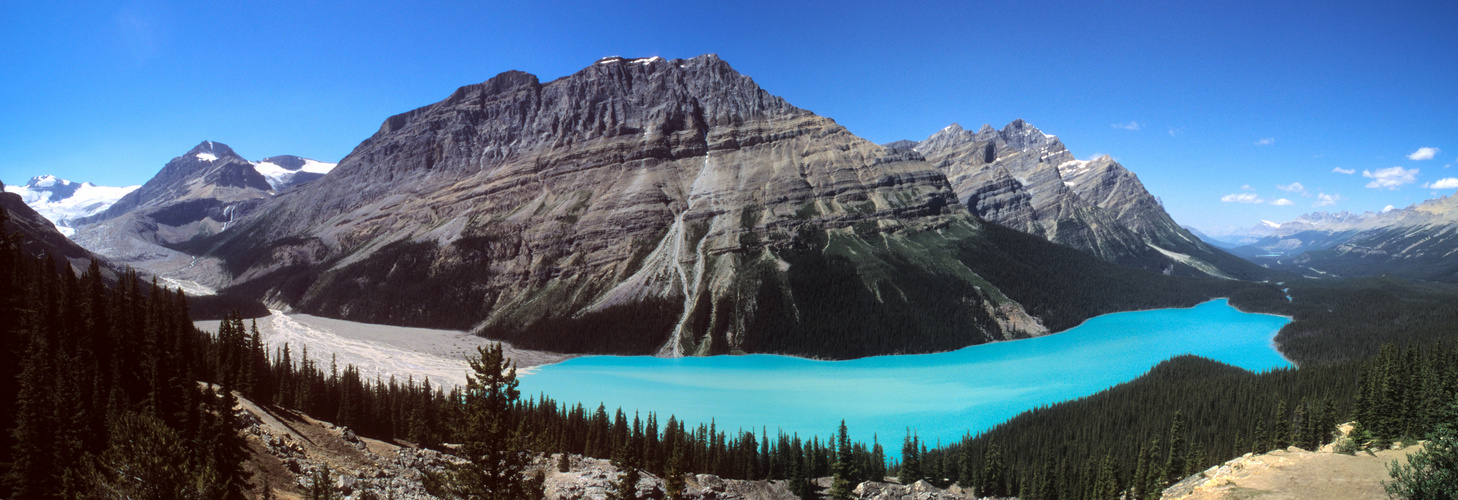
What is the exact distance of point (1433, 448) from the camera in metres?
26.3

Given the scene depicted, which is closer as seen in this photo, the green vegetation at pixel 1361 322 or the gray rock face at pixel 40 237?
the green vegetation at pixel 1361 322

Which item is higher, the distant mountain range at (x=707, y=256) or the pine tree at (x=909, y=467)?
the distant mountain range at (x=707, y=256)

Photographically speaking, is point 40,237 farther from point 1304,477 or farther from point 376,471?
point 1304,477

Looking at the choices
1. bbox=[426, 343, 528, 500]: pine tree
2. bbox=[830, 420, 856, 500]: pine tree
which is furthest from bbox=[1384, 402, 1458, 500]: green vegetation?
bbox=[426, 343, 528, 500]: pine tree

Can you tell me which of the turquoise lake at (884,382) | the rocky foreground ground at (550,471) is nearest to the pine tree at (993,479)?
the rocky foreground ground at (550,471)

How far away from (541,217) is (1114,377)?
5200 inches

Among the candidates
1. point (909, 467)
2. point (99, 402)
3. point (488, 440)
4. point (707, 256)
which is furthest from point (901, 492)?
point (707, 256)

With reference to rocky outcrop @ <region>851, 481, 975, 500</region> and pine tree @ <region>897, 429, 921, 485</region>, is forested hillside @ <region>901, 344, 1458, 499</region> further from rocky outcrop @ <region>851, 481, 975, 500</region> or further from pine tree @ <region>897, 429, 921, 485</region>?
rocky outcrop @ <region>851, 481, 975, 500</region>

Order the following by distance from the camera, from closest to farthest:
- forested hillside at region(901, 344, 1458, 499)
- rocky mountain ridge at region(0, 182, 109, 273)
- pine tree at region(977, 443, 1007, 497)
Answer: forested hillside at region(901, 344, 1458, 499) → pine tree at region(977, 443, 1007, 497) → rocky mountain ridge at region(0, 182, 109, 273)

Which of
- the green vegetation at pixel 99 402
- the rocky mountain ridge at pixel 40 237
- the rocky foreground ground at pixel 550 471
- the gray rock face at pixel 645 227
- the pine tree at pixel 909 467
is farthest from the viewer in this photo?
the gray rock face at pixel 645 227

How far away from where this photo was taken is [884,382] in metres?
100

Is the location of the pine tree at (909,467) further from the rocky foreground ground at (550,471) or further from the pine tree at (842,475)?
the rocky foreground ground at (550,471)

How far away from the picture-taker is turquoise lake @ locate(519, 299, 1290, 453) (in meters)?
81.1

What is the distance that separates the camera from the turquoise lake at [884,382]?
266ft
